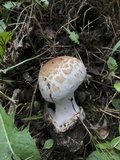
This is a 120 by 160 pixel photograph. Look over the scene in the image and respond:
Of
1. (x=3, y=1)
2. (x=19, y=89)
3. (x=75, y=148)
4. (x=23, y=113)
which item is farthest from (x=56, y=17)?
(x=75, y=148)

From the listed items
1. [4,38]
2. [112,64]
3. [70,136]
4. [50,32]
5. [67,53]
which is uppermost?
[4,38]

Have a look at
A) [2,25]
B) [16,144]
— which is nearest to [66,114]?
[16,144]

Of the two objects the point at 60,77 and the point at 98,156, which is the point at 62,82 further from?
the point at 98,156

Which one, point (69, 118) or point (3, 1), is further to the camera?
point (3, 1)

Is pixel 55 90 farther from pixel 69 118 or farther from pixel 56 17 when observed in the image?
pixel 56 17

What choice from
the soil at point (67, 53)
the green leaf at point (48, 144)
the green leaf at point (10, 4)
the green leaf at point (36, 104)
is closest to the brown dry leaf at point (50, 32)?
the soil at point (67, 53)

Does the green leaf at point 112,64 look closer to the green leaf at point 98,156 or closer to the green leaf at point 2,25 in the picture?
the green leaf at point 98,156
